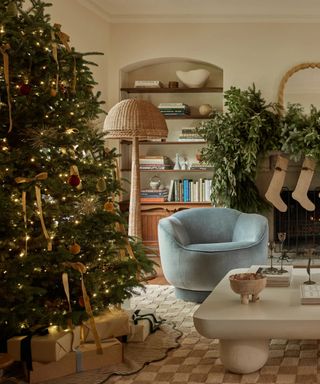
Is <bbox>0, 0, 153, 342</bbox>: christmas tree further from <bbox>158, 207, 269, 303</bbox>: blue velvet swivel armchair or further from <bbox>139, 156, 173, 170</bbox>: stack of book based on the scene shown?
<bbox>139, 156, 173, 170</bbox>: stack of book

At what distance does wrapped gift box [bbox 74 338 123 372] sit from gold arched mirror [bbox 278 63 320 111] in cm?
383

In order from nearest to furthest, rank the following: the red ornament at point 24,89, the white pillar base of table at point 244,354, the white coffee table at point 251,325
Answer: the white coffee table at point 251,325, the white pillar base of table at point 244,354, the red ornament at point 24,89

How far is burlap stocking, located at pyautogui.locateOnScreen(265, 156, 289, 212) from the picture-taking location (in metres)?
5.78

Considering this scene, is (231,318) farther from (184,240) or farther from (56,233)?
(184,240)

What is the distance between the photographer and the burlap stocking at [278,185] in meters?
5.78

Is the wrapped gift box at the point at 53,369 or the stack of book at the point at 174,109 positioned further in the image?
the stack of book at the point at 174,109

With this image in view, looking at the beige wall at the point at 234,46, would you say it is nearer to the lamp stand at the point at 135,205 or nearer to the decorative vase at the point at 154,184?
the decorative vase at the point at 154,184

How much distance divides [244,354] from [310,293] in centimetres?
50

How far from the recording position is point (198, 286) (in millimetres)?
4109

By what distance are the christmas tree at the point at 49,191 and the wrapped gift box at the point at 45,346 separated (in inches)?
2.5

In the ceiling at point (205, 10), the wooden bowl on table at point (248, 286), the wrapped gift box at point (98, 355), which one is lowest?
the wrapped gift box at point (98, 355)

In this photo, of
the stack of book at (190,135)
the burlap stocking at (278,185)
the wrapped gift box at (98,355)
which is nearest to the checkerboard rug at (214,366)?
the wrapped gift box at (98,355)

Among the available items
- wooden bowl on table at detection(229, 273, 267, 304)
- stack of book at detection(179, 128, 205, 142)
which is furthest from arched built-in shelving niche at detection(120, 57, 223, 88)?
wooden bowl on table at detection(229, 273, 267, 304)

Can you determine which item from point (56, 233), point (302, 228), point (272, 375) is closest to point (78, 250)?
point (56, 233)
